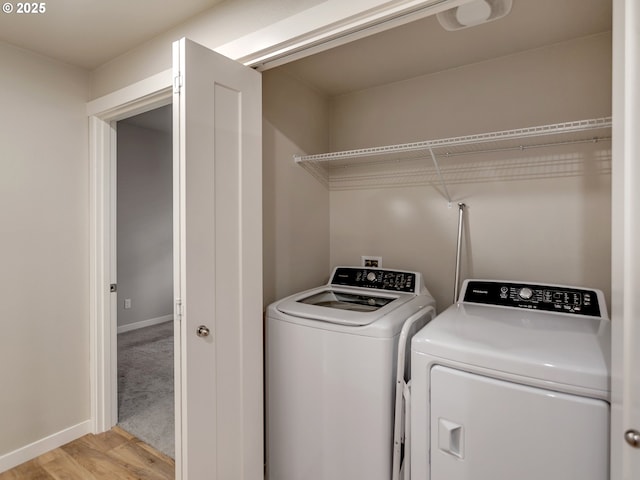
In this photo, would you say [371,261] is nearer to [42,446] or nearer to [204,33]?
[204,33]

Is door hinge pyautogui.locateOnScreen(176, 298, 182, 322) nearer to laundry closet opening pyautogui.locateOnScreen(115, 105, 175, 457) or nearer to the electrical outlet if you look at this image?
the electrical outlet

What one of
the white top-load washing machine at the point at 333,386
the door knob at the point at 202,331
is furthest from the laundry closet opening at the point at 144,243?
the door knob at the point at 202,331

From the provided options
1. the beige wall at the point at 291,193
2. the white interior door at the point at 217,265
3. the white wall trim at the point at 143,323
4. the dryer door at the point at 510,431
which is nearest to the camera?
the dryer door at the point at 510,431

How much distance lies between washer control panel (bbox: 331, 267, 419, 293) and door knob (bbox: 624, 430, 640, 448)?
1.22 metres

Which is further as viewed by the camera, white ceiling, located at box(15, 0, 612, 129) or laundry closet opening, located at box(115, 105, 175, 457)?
laundry closet opening, located at box(115, 105, 175, 457)

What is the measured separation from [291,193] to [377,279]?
748 millimetres

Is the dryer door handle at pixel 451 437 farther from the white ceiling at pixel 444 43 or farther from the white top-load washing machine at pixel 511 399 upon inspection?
the white ceiling at pixel 444 43

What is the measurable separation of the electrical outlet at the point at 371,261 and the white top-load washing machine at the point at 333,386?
19.3 inches

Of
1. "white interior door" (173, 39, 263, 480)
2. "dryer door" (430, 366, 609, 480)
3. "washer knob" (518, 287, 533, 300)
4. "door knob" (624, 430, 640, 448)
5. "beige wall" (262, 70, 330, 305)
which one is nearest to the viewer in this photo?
"door knob" (624, 430, 640, 448)

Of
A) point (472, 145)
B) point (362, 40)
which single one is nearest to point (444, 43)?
point (362, 40)

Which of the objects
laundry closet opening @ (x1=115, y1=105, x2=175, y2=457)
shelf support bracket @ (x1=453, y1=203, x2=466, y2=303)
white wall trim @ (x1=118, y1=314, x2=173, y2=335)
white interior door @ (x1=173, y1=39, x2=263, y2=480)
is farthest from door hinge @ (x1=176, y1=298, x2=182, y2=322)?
white wall trim @ (x1=118, y1=314, x2=173, y2=335)

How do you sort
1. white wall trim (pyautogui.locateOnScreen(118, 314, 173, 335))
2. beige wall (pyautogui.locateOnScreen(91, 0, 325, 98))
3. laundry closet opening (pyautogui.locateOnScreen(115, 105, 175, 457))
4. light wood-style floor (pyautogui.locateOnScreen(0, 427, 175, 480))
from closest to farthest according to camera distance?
beige wall (pyautogui.locateOnScreen(91, 0, 325, 98)) < light wood-style floor (pyautogui.locateOnScreen(0, 427, 175, 480)) < laundry closet opening (pyautogui.locateOnScreen(115, 105, 175, 457)) < white wall trim (pyautogui.locateOnScreen(118, 314, 173, 335))

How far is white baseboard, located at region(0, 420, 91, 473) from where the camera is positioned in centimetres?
196

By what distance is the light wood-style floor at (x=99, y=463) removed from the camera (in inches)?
75.9
